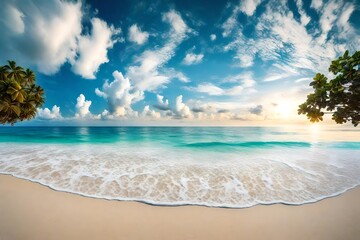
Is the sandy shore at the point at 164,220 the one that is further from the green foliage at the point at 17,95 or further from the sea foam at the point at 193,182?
the green foliage at the point at 17,95

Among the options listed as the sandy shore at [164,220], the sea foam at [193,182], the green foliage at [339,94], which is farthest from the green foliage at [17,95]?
the green foliage at [339,94]

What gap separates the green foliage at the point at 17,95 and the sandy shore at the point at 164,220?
292 inches

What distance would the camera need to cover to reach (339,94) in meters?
5.48

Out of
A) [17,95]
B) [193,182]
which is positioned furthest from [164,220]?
[17,95]

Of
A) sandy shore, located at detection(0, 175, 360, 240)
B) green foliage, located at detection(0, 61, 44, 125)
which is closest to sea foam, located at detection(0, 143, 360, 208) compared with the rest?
sandy shore, located at detection(0, 175, 360, 240)

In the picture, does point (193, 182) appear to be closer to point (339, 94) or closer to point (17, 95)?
→ point (339, 94)

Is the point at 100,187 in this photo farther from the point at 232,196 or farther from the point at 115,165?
the point at 232,196

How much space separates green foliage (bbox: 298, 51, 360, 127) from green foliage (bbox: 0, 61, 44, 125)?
56.3 feet

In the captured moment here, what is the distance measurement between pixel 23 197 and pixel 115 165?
5.65 m

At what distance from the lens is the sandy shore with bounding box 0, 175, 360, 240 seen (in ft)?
16.8

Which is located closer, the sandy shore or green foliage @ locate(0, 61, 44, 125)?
the sandy shore

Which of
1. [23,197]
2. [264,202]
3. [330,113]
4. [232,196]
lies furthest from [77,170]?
[330,113]

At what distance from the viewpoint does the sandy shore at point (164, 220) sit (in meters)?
5.11

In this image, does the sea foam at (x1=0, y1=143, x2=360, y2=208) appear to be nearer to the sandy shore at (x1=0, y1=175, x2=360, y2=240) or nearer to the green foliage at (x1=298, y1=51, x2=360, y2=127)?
the sandy shore at (x1=0, y1=175, x2=360, y2=240)
